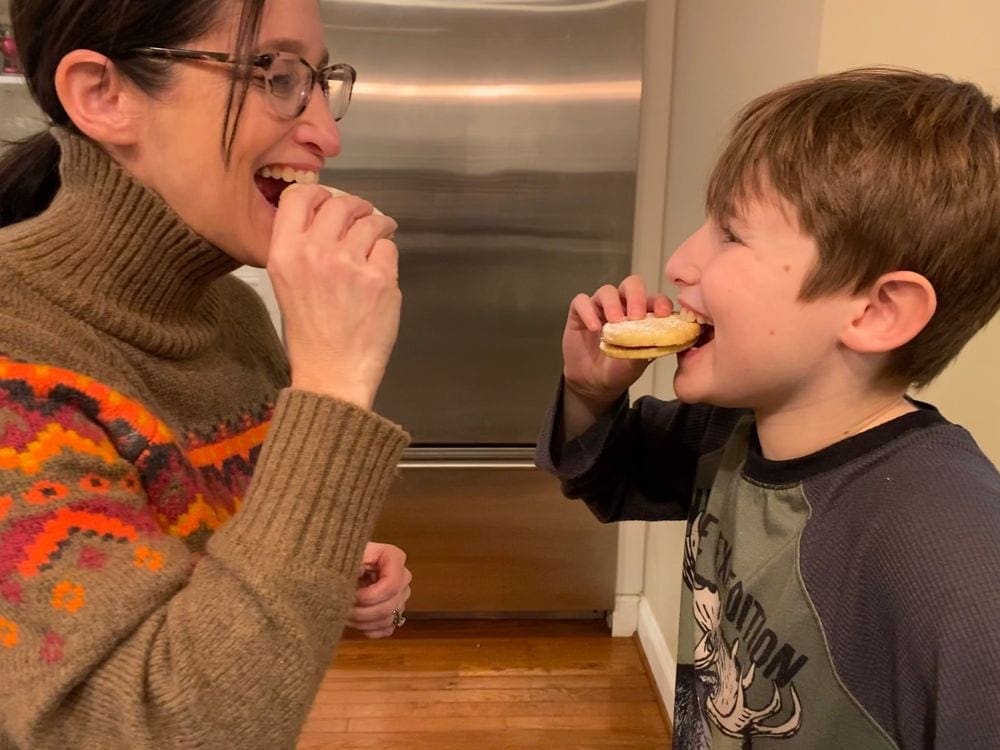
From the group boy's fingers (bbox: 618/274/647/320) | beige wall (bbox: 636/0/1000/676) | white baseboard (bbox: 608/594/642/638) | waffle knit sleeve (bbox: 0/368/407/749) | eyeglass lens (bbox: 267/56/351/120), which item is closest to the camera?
waffle knit sleeve (bbox: 0/368/407/749)

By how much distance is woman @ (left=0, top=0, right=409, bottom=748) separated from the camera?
57cm

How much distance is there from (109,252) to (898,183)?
2.29 feet

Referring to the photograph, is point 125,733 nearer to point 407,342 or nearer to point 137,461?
point 137,461

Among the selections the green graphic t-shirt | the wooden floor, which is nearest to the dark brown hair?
the green graphic t-shirt

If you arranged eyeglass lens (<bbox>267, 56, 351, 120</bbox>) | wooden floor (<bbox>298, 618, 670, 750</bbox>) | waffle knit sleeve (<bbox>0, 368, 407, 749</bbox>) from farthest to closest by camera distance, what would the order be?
wooden floor (<bbox>298, 618, 670, 750</bbox>), eyeglass lens (<bbox>267, 56, 351, 120</bbox>), waffle knit sleeve (<bbox>0, 368, 407, 749</bbox>)

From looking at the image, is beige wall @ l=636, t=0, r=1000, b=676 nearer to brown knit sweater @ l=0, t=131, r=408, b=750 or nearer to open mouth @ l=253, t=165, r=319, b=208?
open mouth @ l=253, t=165, r=319, b=208

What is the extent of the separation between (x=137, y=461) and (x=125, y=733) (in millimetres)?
218

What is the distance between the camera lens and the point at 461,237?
2025mm

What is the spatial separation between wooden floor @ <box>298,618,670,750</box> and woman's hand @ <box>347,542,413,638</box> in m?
1.01

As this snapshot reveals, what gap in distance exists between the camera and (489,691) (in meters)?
2.01

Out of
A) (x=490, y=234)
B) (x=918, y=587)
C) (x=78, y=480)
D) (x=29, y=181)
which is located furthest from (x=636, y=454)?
(x=490, y=234)

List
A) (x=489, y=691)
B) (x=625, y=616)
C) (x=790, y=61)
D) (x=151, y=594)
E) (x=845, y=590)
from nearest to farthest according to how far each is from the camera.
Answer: (x=151, y=594)
(x=845, y=590)
(x=790, y=61)
(x=489, y=691)
(x=625, y=616)

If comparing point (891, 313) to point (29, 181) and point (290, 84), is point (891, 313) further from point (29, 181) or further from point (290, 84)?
point (29, 181)

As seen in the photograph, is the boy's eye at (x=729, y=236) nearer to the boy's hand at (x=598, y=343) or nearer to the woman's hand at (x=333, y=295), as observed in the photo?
the boy's hand at (x=598, y=343)
